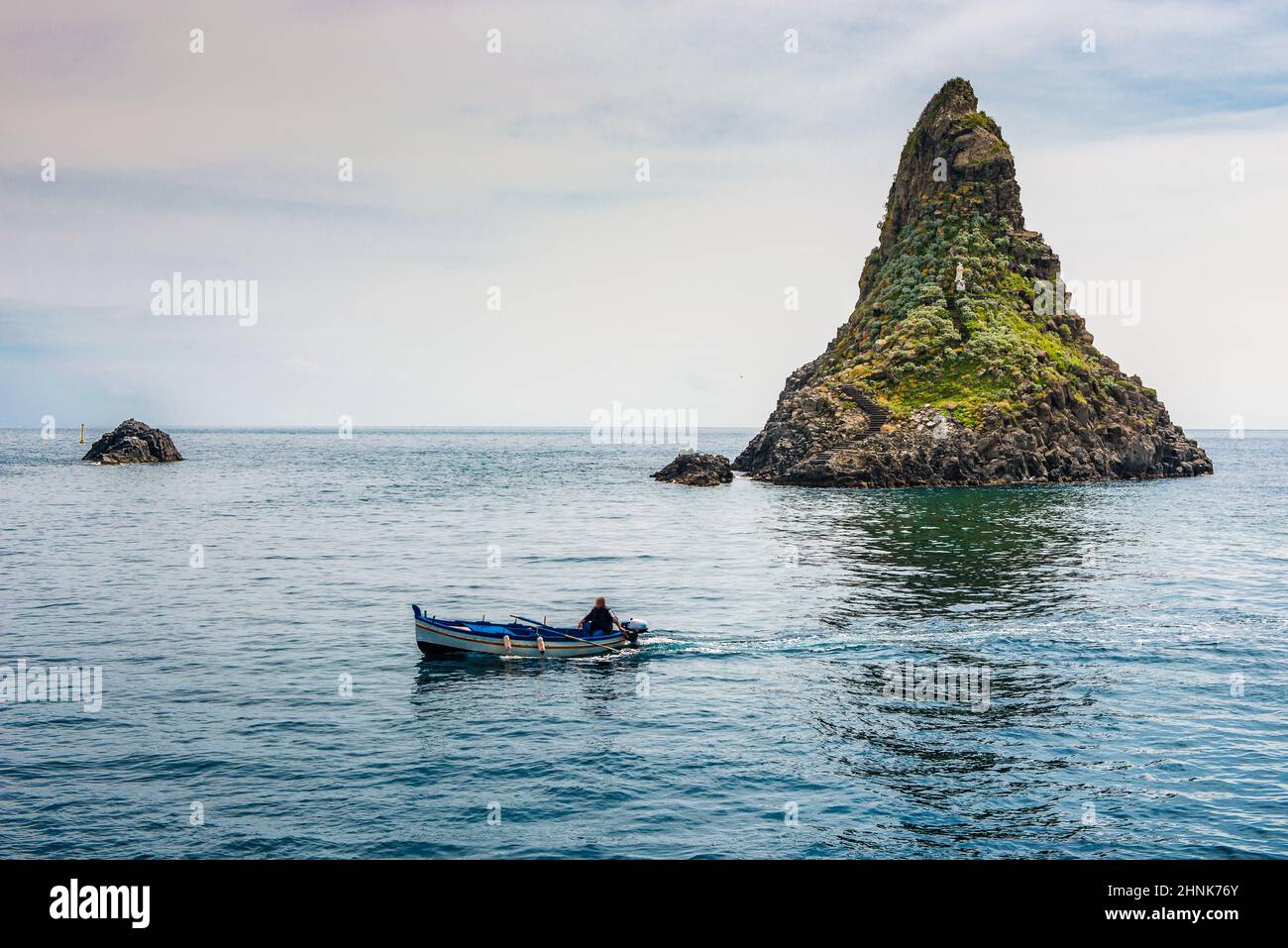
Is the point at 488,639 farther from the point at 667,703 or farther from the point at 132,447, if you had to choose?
the point at 132,447

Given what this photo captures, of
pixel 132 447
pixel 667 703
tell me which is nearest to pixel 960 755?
pixel 667 703

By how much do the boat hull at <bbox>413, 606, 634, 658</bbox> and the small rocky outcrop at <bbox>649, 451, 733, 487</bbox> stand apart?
91.4 metres

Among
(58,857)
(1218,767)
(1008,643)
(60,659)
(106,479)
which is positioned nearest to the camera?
(58,857)

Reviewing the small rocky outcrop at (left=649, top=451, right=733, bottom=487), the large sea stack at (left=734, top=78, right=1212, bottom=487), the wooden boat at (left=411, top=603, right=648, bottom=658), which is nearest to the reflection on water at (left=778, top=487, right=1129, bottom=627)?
the wooden boat at (left=411, top=603, right=648, bottom=658)

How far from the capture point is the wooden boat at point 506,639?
38.5m

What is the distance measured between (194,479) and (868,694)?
446 ft

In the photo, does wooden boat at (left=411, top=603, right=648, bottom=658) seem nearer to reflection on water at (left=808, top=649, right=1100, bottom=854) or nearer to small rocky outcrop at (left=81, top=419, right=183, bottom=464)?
reflection on water at (left=808, top=649, right=1100, bottom=854)

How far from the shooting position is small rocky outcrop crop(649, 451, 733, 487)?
132 metres

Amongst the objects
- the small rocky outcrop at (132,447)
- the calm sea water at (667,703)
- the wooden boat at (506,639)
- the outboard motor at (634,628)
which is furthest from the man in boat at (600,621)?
the small rocky outcrop at (132,447)

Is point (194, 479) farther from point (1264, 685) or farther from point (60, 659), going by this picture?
point (1264, 685)

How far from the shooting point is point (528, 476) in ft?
536
